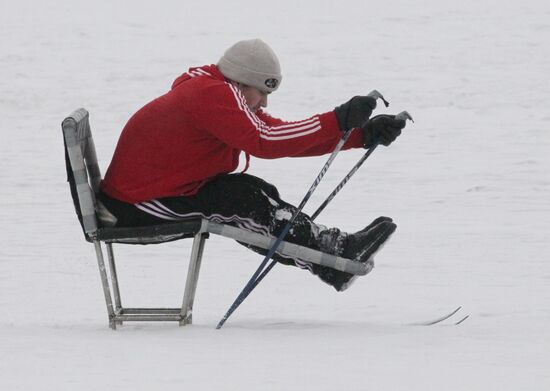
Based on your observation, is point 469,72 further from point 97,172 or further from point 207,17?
point 97,172

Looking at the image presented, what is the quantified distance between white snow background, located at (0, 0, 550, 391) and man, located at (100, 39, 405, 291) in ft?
1.46

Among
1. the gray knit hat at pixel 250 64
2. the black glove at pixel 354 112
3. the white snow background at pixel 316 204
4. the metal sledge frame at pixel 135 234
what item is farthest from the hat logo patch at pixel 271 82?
the white snow background at pixel 316 204

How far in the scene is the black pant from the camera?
5047mm

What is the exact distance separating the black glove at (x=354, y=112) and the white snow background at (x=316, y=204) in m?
0.85

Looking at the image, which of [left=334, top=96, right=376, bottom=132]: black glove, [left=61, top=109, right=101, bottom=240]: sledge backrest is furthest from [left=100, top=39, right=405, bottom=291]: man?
[left=61, top=109, right=101, bottom=240]: sledge backrest

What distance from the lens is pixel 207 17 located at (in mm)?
20297

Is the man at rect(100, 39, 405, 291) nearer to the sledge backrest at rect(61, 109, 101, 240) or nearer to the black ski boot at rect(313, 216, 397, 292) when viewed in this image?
the black ski boot at rect(313, 216, 397, 292)

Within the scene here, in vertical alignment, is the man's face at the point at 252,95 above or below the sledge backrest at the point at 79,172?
above

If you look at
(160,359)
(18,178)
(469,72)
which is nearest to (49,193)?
(18,178)

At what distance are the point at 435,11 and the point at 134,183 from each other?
16.0m

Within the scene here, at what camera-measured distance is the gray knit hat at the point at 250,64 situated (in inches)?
199

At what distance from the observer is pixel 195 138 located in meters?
4.99

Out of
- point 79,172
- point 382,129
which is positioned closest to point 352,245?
point 382,129

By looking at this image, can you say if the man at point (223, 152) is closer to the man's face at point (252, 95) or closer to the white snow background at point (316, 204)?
the man's face at point (252, 95)
